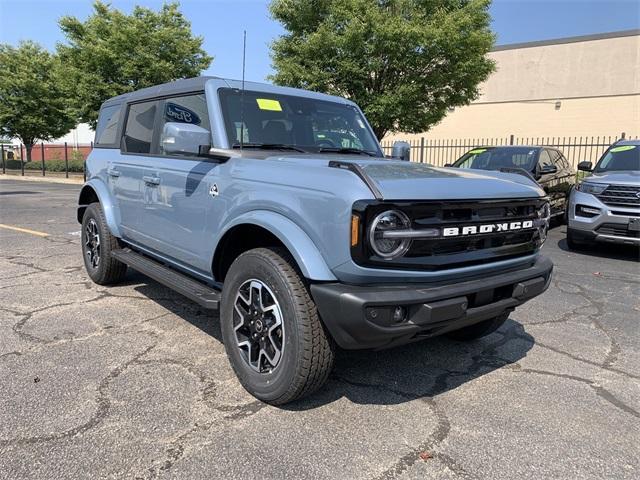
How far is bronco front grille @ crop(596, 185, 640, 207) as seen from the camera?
6.91 meters

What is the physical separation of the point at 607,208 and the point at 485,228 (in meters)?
5.39

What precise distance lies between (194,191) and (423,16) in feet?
42.7

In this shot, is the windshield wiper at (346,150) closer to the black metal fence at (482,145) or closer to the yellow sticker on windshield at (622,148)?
the yellow sticker on windshield at (622,148)

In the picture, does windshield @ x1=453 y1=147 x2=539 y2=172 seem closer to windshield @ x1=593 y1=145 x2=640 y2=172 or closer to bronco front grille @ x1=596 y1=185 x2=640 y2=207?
windshield @ x1=593 y1=145 x2=640 y2=172

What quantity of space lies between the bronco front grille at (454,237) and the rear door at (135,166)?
7.71 feet

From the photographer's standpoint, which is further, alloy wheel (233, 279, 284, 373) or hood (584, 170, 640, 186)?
hood (584, 170, 640, 186)

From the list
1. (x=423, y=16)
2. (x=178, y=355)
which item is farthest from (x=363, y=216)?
(x=423, y=16)

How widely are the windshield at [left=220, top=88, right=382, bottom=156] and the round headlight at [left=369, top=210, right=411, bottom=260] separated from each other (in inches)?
56.1

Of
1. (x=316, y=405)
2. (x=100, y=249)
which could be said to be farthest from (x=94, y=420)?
(x=100, y=249)

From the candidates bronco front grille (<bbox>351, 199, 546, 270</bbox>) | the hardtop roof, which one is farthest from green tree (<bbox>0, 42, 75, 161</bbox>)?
bronco front grille (<bbox>351, 199, 546, 270</bbox>)

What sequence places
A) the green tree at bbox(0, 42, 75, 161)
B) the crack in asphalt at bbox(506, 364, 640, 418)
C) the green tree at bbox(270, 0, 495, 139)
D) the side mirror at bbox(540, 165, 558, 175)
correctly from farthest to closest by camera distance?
the green tree at bbox(0, 42, 75, 161), the green tree at bbox(270, 0, 495, 139), the side mirror at bbox(540, 165, 558, 175), the crack in asphalt at bbox(506, 364, 640, 418)

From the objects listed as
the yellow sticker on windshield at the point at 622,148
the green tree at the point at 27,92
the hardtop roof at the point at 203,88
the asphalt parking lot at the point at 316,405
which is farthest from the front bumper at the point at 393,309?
the green tree at the point at 27,92

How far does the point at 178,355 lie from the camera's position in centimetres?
353

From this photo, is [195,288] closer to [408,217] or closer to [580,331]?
[408,217]
